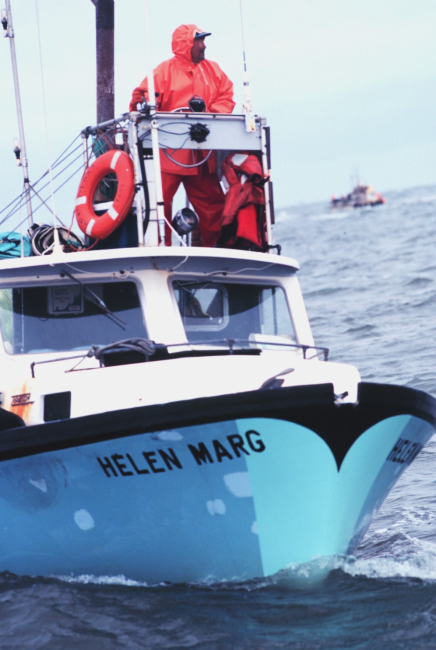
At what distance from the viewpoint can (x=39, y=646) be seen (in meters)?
5.63

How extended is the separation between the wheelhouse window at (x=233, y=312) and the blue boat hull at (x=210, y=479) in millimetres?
1298

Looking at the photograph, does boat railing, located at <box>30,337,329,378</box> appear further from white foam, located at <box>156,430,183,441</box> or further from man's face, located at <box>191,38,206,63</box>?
man's face, located at <box>191,38,206,63</box>

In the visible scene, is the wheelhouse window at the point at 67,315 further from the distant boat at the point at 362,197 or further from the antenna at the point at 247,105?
the distant boat at the point at 362,197

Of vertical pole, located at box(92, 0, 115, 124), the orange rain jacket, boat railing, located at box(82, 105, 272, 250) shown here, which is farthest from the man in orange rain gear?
vertical pole, located at box(92, 0, 115, 124)

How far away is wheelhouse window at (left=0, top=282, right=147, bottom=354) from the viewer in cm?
689

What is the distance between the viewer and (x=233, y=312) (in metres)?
7.30

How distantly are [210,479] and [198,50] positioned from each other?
13.0 ft

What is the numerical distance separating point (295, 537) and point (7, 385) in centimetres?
214

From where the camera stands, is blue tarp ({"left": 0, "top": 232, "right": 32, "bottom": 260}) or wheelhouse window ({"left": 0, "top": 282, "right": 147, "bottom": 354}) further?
blue tarp ({"left": 0, "top": 232, "right": 32, "bottom": 260})

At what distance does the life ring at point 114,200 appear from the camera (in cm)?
728

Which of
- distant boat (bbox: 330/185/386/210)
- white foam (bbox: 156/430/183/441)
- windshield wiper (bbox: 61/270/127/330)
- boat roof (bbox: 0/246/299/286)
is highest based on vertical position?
boat roof (bbox: 0/246/299/286)

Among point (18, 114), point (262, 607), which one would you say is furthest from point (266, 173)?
point (262, 607)

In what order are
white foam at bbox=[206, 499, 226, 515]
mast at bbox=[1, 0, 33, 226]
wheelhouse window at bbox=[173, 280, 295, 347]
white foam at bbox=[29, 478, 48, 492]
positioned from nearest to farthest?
white foam at bbox=[206, 499, 226, 515] < white foam at bbox=[29, 478, 48, 492] < wheelhouse window at bbox=[173, 280, 295, 347] < mast at bbox=[1, 0, 33, 226]

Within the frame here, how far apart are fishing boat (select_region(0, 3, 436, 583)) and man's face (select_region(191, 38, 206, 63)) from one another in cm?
112
